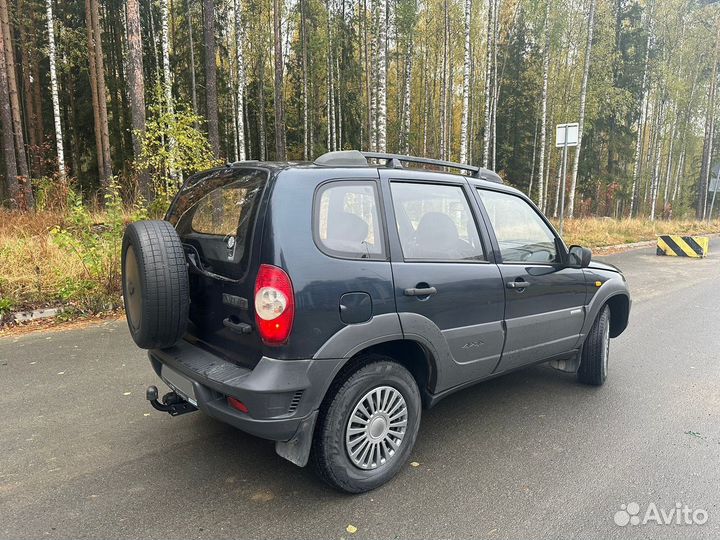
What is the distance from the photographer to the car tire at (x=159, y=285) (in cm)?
265

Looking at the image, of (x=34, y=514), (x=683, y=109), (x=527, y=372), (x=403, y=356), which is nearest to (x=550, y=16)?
(x=683, y=109)

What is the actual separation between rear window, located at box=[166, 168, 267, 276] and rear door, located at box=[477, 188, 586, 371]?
1.69 m

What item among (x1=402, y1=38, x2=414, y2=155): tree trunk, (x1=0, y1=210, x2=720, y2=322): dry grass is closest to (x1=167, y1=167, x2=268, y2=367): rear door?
(x1=0, y1=210, x2=720, y2=322): dry grass

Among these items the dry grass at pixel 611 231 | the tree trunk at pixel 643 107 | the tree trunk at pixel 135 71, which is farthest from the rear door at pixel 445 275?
the tree trunk at pixel 643 107

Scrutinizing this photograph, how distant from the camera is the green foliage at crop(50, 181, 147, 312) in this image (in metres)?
6.36

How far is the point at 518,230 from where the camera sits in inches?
144

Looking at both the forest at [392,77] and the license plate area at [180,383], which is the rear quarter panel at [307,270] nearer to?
the license plate area at [180,383]

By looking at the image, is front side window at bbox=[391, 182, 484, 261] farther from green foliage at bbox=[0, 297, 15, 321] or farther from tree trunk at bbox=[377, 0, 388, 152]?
tree trunk at bbox=[377, 0, 388, 152]

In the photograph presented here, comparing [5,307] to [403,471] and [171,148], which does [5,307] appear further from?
[403,471]

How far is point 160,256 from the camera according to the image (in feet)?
8.75

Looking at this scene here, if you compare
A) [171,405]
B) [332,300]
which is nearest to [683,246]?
[332,300]

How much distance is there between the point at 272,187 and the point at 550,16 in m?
22.7

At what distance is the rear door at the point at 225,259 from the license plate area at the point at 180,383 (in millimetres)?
217

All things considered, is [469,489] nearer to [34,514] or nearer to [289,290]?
[289,290]
